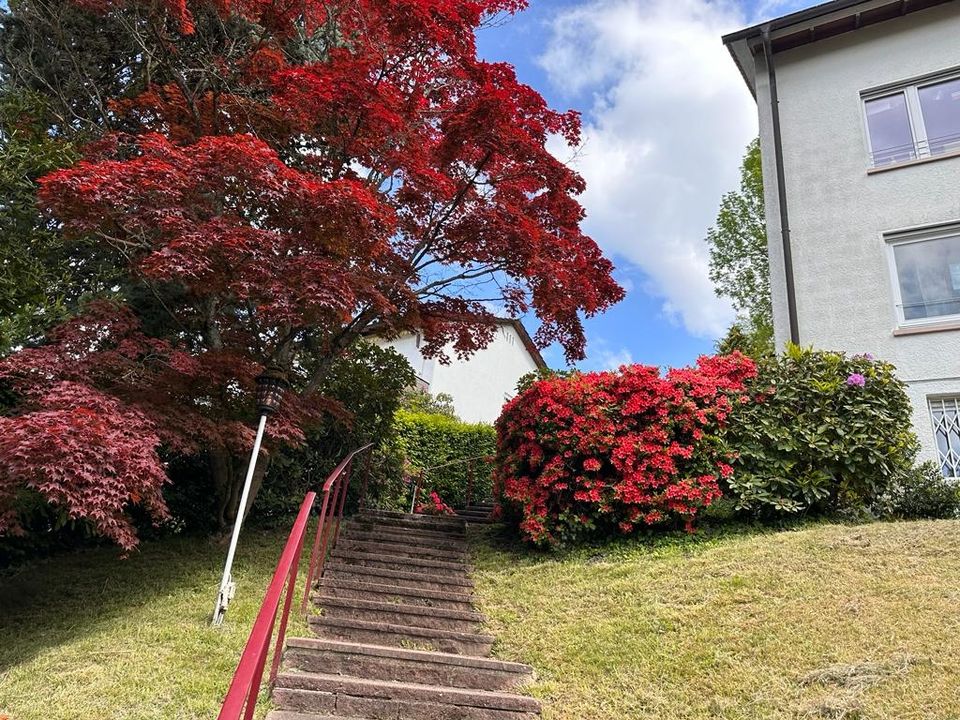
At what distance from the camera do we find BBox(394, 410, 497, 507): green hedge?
12023 millimetres

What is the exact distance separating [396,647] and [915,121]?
9.75 m

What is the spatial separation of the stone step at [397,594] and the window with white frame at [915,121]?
329 inches

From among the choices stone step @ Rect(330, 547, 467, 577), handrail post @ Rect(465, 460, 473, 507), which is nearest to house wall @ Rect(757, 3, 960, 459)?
handrail post @ Rect(465, 460, 473, 507)

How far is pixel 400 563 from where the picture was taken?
6.74 meters

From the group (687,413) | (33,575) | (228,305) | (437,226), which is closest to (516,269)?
(437,226)

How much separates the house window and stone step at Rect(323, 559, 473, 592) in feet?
18.9

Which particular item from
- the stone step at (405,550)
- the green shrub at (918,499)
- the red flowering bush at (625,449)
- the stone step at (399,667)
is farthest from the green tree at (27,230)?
the green shrub at (918,499)

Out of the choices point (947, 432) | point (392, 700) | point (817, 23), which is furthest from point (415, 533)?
point (817, 23)

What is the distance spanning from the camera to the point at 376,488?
9844mm

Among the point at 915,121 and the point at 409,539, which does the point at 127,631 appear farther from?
the point at 915,121

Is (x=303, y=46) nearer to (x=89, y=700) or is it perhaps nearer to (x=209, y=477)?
(x=209, y=477)

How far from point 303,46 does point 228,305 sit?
145 inches

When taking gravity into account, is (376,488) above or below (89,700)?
above

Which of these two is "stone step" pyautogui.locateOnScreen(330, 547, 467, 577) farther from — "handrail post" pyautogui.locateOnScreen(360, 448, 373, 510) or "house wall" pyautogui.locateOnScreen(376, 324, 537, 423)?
"house wall" pyautogui.locateOnScreen(376, 324, 537, 423)
